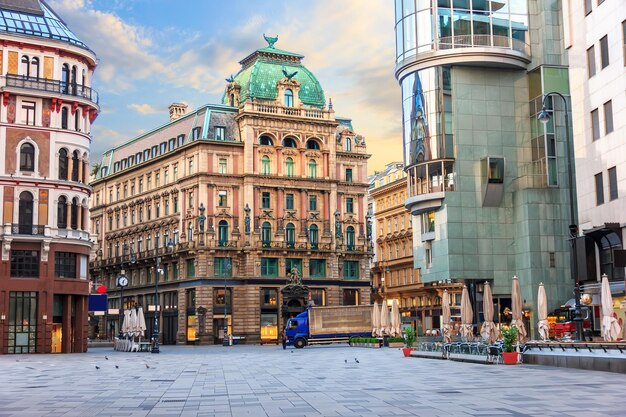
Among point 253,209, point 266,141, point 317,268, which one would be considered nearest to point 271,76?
point 266,141

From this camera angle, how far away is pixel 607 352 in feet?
97.5

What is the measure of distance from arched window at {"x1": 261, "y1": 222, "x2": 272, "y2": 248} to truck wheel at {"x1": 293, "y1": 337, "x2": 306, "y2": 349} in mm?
28795

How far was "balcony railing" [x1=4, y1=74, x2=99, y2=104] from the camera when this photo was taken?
207ft

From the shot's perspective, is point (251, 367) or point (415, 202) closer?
point (251, 367)

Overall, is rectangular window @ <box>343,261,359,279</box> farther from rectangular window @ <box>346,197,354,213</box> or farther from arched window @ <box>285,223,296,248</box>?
arched window @ <box>285,223,296,248</box>

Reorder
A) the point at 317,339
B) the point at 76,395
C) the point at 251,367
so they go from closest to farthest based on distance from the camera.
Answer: the point at 76,395
the point at 251,367
the point at 317,339

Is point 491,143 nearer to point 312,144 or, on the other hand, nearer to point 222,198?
→ point 222,198

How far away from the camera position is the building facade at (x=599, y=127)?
46.4 meters

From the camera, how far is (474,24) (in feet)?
207

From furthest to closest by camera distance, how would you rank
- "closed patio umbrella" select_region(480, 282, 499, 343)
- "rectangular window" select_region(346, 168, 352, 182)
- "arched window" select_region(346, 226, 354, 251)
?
"rectangular window" select_region(346, 168, 352, 182), "arched window" select_region(346, 226, 354, 251), "closed patio umbrella" select_region(480, 282, 499, 343)

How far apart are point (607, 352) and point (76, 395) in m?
18.2

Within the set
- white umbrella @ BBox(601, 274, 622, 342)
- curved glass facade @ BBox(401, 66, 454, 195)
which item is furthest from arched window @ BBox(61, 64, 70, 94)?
white umbrella @ BBox(601, 274, 622, 342)

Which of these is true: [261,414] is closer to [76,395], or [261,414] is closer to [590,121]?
[76,395]

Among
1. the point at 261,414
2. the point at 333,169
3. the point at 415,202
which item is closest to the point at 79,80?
the point at 415,202
